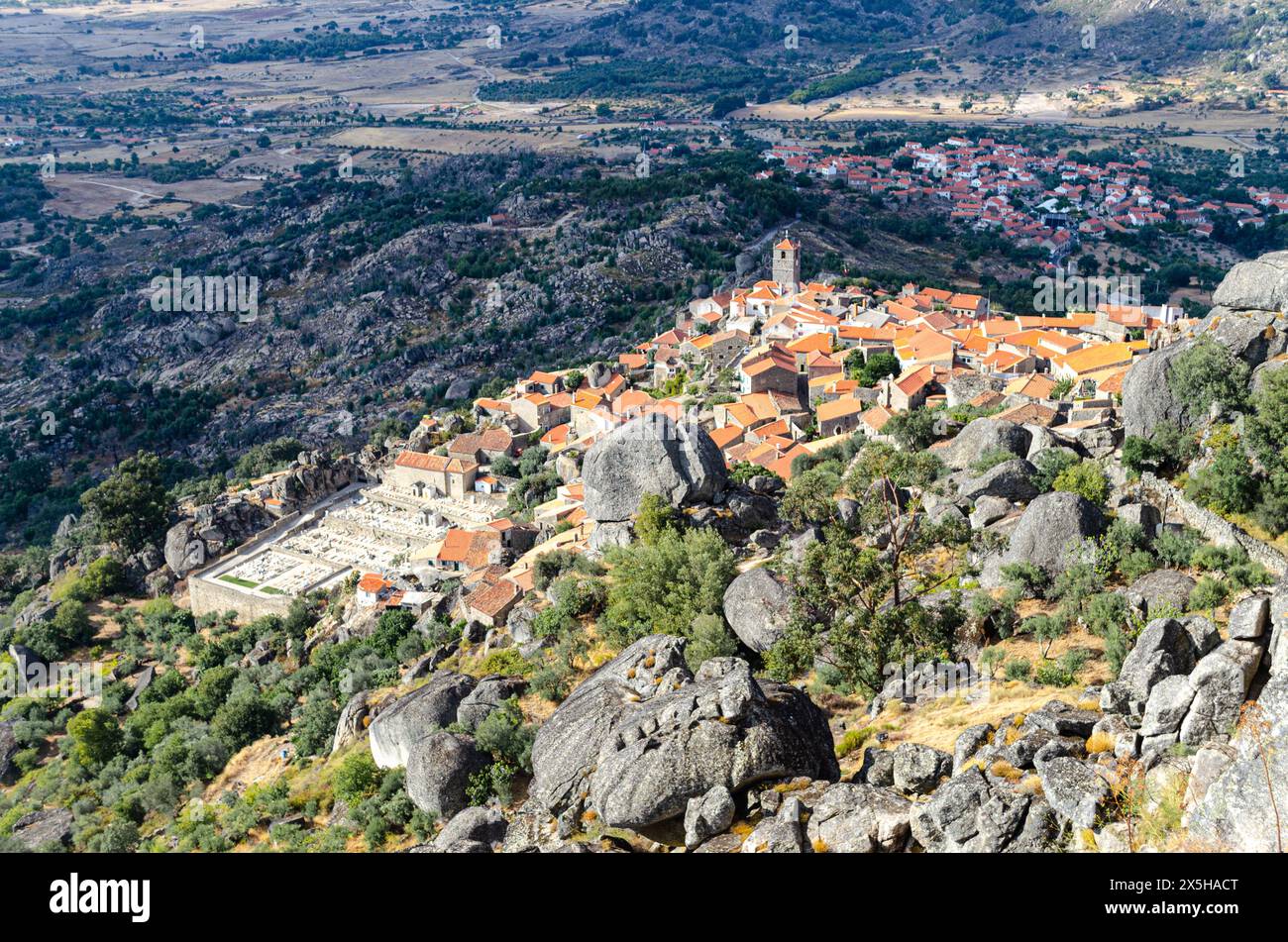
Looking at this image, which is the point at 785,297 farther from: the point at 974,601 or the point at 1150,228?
the point at 1150,228

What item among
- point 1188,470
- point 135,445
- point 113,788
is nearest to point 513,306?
point 135,445

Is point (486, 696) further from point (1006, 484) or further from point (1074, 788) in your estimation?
point (1074, 788)

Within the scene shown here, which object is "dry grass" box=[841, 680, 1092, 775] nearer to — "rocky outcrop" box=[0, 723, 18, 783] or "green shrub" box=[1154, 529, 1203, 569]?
"green shrub" box=[1154, 529, 1203, 569]

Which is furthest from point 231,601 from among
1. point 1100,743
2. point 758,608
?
point 1100,743

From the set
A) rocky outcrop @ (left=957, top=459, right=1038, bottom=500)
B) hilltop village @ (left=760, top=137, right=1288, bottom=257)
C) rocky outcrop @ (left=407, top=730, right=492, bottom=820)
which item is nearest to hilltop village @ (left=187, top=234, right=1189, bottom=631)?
rocky outcrop @ (left=957, top=459, right=1038, bottom=500)

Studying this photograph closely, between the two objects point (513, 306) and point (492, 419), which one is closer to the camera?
point (492, 419)
